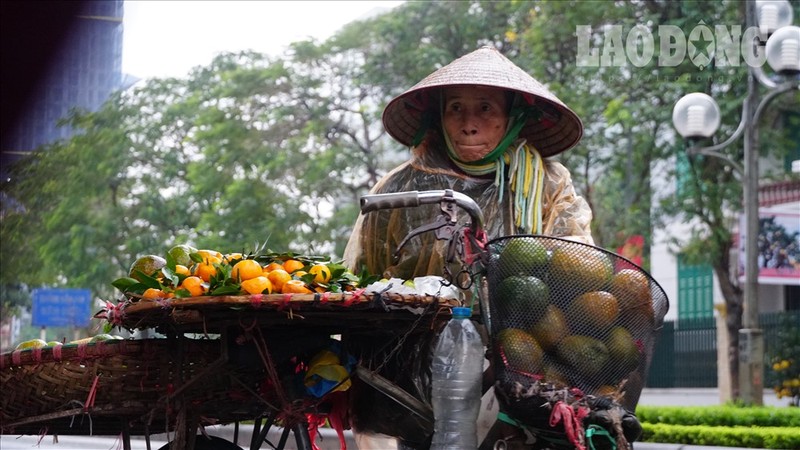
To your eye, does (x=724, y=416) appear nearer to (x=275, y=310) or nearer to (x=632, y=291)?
(x=632, y=291)

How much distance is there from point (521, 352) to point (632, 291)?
37 cm

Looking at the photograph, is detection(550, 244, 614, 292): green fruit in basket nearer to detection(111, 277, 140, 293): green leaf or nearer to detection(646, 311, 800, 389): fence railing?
detection(111, 277, 140, 293): green leaf

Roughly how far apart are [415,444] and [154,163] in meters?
23.2

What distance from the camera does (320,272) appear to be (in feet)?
11.1

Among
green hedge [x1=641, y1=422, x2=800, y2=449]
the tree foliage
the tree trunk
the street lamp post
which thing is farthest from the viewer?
the tree trunk

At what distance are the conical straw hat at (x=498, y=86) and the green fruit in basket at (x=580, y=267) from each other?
1.21 meters

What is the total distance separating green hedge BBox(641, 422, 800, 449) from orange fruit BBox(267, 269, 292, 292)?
23.1ft

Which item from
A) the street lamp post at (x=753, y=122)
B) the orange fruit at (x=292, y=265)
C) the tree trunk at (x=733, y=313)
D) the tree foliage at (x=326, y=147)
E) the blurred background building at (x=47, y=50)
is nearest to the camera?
the orange fruit at (x=292, y=265)

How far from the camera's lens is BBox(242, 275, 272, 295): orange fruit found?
10.4 feet

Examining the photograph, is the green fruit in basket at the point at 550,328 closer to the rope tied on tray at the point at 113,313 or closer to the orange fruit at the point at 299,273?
the orange fruit at the point at 299,273

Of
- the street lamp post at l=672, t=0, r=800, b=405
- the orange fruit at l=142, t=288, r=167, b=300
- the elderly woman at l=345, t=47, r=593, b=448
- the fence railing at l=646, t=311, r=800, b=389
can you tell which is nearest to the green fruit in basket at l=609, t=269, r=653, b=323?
the elderly woman at l=345, t=47, r=593, b=448

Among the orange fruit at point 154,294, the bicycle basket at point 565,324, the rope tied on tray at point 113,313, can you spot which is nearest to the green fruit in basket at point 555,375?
the bicycle basket at point 565,324

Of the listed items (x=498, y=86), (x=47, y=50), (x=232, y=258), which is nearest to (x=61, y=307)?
(x=47, y=50)

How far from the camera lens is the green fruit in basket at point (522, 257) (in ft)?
10.6
